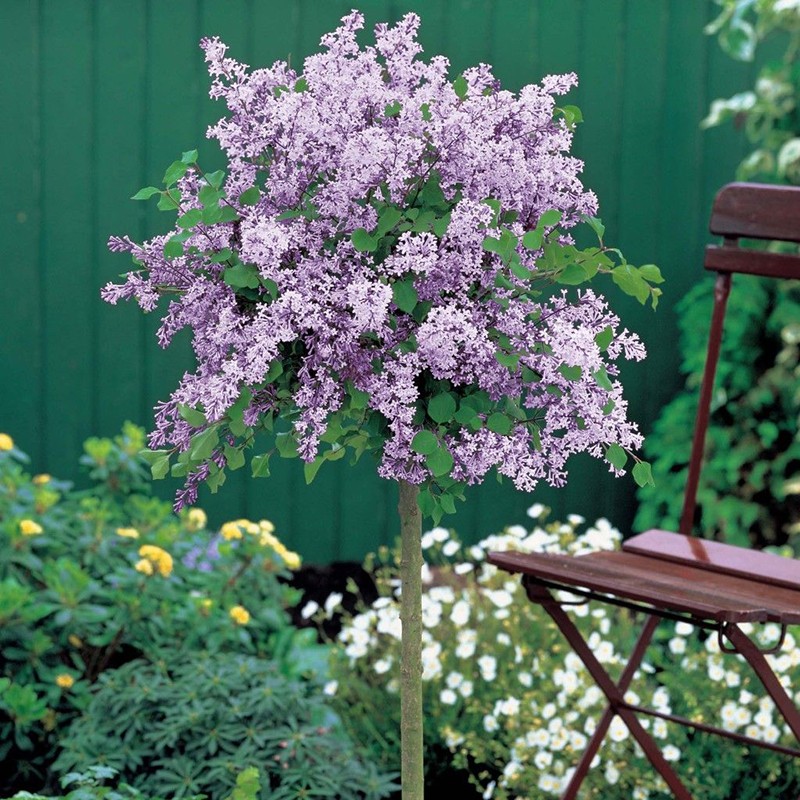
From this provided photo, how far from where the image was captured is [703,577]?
2346mm

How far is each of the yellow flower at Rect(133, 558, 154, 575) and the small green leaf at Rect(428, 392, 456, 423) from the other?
4.32 ft

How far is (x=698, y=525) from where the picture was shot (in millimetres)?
4055

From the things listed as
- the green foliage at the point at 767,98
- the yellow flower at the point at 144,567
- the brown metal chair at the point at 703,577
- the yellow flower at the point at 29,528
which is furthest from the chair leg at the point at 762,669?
the green foliage at the point at 767,98

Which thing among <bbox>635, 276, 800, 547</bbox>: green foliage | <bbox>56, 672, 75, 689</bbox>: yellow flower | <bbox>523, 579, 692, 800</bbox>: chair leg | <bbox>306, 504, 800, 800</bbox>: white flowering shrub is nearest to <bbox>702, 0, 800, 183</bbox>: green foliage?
<bbox>635, 276, 800, 547</bbox>: green foliage

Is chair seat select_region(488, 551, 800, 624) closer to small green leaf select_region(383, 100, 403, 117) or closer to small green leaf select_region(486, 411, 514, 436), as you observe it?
small green leaf select_region(486, 411, 514, 436)

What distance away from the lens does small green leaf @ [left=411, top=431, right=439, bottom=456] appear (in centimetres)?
158

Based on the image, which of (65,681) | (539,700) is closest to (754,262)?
(539,700)

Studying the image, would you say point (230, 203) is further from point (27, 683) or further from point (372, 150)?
point (27, 683)

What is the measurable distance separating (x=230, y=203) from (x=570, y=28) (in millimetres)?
2719

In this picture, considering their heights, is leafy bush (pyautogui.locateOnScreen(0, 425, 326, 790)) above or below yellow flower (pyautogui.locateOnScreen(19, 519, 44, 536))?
below

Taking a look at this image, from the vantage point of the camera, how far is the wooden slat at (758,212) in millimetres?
2650

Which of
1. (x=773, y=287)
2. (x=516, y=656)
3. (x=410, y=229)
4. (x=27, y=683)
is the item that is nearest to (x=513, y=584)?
(x=516, y=656)

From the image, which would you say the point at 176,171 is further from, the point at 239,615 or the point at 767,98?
the point at 767,98

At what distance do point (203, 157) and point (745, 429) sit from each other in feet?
5.53
